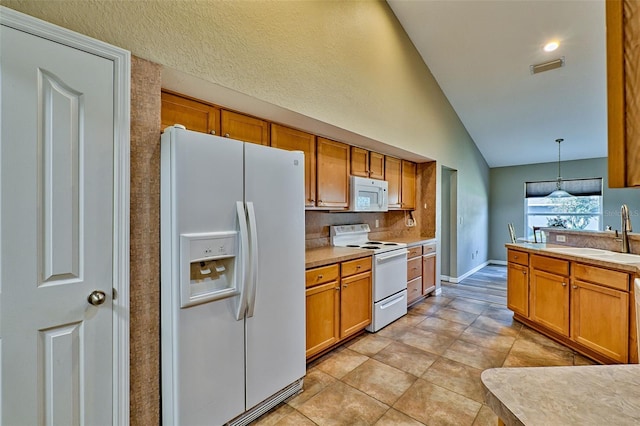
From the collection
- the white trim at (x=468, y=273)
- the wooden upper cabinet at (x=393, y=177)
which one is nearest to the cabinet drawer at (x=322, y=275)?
the wooden upper cabinet at (x=393, y=177)

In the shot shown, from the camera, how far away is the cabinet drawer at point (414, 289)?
3.94 meters

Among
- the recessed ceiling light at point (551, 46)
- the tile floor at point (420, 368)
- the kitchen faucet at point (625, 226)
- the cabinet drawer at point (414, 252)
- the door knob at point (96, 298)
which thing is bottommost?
the tile floor at point (420, 368)

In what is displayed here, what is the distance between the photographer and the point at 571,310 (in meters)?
2.75

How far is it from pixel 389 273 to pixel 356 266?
0.65 metres

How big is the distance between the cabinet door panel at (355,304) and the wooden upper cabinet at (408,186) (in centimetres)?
185

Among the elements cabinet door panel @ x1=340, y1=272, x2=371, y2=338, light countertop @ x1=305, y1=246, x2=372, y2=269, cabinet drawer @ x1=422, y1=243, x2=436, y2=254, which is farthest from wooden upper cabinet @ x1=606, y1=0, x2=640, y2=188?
cabinet drawer @ x1=422, y1=243, x2=436, y2=254

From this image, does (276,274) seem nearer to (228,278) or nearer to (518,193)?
(228,278)

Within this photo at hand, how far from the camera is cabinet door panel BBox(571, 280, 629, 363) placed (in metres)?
2.30

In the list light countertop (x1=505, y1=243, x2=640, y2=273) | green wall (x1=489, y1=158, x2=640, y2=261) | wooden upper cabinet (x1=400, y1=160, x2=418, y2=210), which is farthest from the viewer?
green wall (x1=489, y1=158, x2=640, y2=261)

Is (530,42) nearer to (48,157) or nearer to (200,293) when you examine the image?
(200,293)

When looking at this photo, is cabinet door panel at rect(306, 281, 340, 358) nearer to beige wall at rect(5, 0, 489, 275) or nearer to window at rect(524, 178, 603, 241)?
beige wall at rect(5, 0, 489, 275)

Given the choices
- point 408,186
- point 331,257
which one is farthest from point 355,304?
point 408,186

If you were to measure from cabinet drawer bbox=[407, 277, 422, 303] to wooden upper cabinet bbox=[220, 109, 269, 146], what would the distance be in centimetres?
275

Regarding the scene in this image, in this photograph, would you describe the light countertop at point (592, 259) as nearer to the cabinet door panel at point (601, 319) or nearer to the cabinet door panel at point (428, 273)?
the cabinet door panel at point (601, 319)
